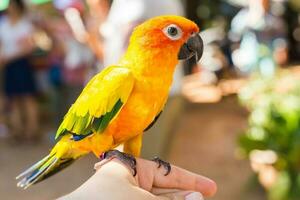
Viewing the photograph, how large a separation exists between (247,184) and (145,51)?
238 cm

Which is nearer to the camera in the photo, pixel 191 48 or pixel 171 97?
pixel 191 48

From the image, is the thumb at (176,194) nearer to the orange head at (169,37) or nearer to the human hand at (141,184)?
the human hand at (141,184)

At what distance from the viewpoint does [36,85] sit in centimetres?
465

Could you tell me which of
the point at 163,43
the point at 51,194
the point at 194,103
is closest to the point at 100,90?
the point at 163,43

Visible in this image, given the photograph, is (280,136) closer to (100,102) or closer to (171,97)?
(171,97)

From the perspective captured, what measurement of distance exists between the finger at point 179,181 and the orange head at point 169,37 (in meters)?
0.28

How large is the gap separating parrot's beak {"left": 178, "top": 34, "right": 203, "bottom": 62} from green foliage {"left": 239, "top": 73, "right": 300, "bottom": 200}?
186cm

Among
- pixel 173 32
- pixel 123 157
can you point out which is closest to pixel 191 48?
pixel 173 32

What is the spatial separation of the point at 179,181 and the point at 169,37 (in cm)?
37

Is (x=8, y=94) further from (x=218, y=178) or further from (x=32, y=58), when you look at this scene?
(x=218, y=178)

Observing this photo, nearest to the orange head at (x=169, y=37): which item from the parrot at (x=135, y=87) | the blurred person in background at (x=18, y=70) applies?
the parrot at (x=135, y=87)

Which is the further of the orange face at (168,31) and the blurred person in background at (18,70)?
the blurred person in background at (18,70)

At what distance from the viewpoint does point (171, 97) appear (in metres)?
3.24

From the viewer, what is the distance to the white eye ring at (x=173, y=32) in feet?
4.46
